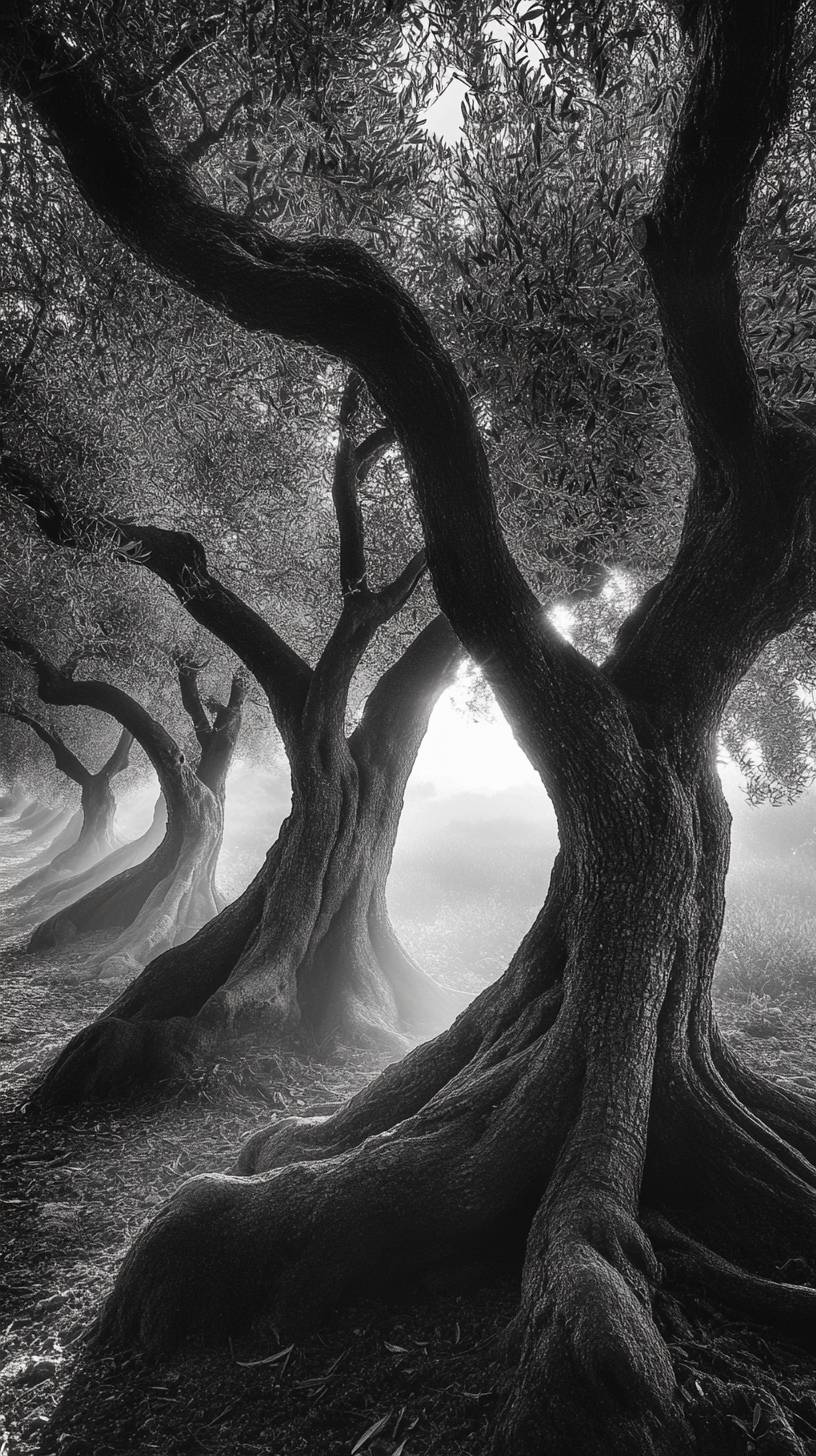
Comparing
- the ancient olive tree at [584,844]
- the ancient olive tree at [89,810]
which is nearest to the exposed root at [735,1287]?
the ancient olive tree at [584,844]

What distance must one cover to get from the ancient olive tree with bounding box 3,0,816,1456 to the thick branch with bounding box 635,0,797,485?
0.01m

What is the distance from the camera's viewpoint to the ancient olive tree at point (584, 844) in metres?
3.74

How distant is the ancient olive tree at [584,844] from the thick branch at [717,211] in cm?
1

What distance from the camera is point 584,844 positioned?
4.72 meters

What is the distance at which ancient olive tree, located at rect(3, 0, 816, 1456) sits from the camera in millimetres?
3738

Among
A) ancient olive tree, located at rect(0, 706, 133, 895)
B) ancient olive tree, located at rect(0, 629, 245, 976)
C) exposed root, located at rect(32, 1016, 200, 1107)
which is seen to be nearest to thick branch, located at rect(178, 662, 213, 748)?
ancient olive tree, located at rect(0, 629, 245, 976)

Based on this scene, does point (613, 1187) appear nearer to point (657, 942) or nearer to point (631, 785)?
point (657, 942)

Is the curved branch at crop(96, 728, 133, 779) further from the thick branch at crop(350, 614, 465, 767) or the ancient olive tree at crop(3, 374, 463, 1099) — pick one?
the thick branch at crop(350, 614, 465, 767)

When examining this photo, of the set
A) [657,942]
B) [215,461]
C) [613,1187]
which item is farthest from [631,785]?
[215,461]

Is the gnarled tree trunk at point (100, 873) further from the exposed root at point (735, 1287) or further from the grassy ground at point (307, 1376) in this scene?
the exposed root at point (735, 1287)

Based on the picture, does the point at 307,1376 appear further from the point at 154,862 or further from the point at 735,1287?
the point at 154,862

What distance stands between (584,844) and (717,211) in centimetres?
367

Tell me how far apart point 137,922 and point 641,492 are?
1447 cm

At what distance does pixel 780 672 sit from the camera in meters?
10.8
